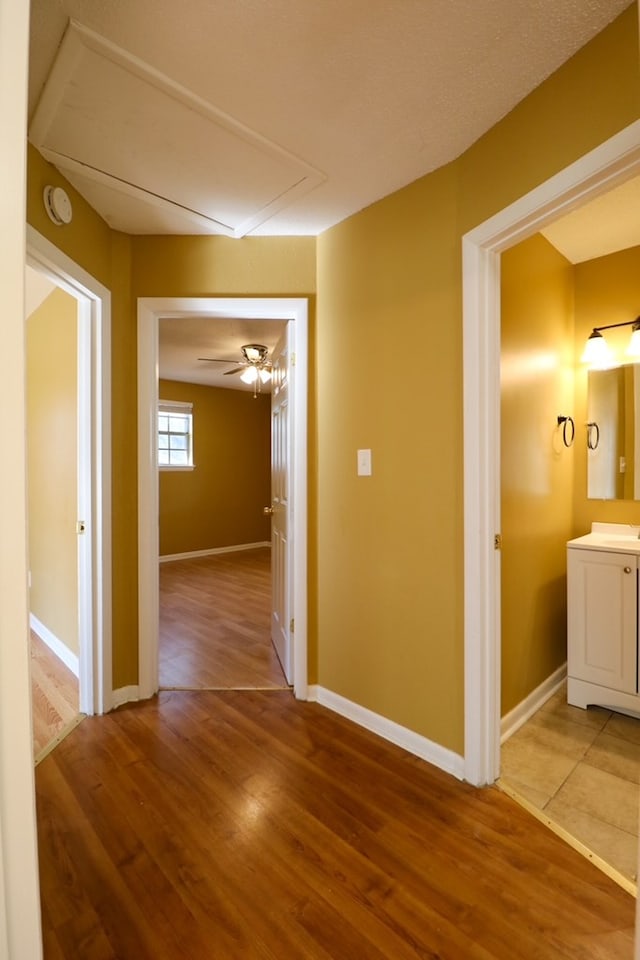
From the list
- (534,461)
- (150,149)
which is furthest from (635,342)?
(150,149)

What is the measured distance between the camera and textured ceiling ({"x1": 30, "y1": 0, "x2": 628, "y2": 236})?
1125mm

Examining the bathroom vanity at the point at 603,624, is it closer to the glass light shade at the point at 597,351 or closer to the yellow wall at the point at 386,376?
the yellow wall at the point at 386,376

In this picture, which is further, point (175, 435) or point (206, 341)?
point (175, 435)

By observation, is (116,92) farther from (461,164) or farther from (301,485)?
(301,485)

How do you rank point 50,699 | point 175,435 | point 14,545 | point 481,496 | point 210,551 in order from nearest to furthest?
point 14,545, point 481,496, point 50,699, point 175,435, point 210,551

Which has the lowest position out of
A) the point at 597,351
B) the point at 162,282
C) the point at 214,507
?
the point at 214,507

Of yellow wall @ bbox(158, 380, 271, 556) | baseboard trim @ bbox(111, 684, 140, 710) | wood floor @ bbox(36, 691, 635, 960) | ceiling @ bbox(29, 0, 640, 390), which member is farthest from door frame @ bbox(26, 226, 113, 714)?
yellow wall @ bbox(158, 380, 271, 556)

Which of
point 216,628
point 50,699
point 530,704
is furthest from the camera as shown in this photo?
point 216,628

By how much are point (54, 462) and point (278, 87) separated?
97.0 inches

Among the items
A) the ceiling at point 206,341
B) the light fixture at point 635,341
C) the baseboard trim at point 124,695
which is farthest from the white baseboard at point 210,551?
the light fixture at point 635,341

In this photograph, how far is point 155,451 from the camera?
231cm

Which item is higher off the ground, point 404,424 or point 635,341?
point 635,341

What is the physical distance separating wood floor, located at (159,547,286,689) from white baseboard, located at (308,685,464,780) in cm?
35

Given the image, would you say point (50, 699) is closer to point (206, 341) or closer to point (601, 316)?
point (206, 341)
